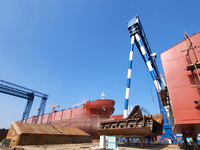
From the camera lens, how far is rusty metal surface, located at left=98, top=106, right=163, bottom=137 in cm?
1090

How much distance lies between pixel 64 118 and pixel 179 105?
101 ft

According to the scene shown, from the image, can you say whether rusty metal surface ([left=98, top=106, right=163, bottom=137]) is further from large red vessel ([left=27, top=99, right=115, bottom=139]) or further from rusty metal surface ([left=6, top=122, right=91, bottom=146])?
large red vessel ([left=27, top=99, right=115, bottom=139])

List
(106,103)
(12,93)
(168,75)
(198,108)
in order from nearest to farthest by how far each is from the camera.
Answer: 1. (198,108)
2. (168,75)
3. (106,103)
4. (12,93)

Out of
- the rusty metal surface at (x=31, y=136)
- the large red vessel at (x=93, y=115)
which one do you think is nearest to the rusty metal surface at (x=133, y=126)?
the rusty metal surface at (x=31, y=136)

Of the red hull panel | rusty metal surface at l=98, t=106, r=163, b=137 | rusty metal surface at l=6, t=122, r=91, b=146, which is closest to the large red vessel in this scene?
rusty metal surface at l=6, t=122, r=91, b=146

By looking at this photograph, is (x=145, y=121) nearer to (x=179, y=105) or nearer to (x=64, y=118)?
(x=179, y=105)

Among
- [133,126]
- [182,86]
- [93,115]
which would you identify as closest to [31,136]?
[133,126]

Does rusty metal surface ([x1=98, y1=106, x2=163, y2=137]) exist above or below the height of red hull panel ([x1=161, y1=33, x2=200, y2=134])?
below

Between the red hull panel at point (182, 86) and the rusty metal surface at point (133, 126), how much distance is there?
257cm

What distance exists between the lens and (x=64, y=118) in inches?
1307

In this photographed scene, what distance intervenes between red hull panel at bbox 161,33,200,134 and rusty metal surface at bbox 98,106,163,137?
8.42ft

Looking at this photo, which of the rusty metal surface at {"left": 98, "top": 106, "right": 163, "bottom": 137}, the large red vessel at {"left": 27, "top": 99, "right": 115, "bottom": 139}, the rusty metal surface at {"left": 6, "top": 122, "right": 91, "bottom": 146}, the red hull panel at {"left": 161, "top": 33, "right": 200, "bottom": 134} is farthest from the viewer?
the large red vessel at {"left": 27, "top": 99, "right": 115, "bottom": 139}

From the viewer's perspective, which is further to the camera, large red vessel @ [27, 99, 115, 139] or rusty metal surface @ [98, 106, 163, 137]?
large red vessel @ [27, 99, 115, 139]

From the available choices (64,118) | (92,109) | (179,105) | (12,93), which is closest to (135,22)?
(92,109)
